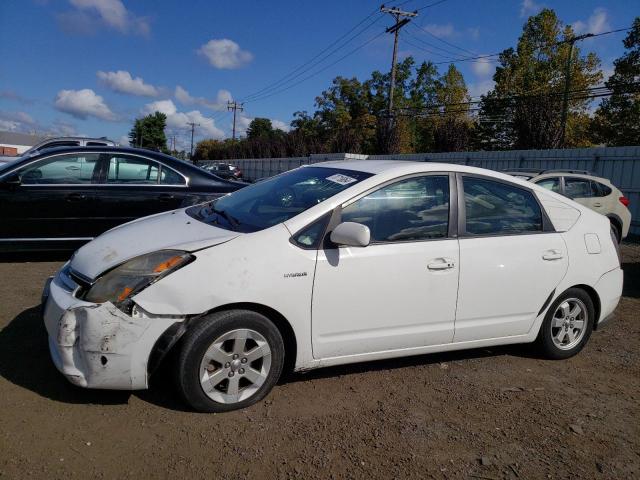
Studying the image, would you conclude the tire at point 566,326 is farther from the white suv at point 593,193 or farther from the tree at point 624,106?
the tree at point 624,106

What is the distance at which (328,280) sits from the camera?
3.25 meters

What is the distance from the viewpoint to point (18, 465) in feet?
8.26

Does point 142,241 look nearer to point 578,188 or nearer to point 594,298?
point 594,298

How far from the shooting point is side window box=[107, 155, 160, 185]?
6.93 m

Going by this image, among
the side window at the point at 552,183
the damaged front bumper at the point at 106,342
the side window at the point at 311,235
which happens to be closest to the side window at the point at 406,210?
the side window at the point at 311,235

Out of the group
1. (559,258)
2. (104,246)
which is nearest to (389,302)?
(559,258)

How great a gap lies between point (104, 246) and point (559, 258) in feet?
11.0

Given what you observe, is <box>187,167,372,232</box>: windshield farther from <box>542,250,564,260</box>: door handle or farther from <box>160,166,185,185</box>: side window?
<box>160,166,185,185</box>: side window

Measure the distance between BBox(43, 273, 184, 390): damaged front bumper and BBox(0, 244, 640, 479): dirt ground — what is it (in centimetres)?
26

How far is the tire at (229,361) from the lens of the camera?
296 cm

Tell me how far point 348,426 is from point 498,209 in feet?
6.64

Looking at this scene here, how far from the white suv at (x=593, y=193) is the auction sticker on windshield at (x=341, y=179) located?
761cm

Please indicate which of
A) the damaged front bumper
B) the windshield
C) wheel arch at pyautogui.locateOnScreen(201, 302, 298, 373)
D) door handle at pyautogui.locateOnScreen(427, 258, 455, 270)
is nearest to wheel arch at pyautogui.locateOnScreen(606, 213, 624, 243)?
door handle at pyautogui.locateOnScreen(427, 258, 455, 270)

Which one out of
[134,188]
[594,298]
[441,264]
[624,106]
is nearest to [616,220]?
[594,298]
